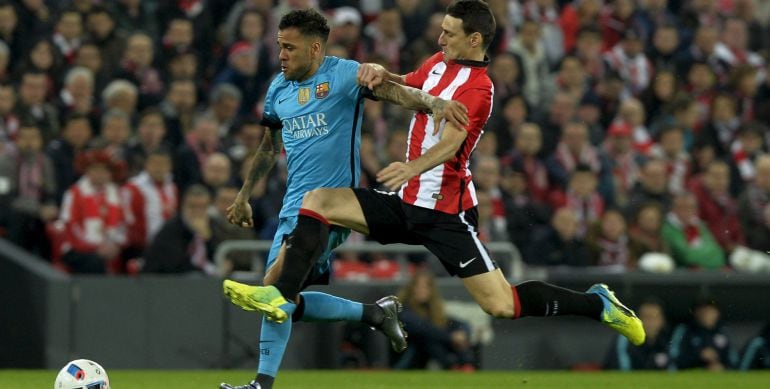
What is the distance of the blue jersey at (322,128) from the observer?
930cm

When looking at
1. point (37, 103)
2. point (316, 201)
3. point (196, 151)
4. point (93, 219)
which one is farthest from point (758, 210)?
point (316, 201)

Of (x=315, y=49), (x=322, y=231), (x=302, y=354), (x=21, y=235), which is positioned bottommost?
(x=302, y=354)

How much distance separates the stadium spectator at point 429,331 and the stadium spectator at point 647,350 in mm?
1284

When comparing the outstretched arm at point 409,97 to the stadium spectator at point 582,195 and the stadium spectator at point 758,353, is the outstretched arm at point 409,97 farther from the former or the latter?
the stadium spectator at point 758,353

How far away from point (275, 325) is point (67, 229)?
485cm

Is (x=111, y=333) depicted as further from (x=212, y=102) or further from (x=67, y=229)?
(x=212, y=102)

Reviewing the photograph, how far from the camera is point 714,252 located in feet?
48.6

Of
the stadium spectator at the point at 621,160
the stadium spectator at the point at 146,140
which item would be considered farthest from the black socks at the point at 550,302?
the stadium spectator at the point at 621,160

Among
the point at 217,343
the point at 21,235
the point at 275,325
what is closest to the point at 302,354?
the point at 217,343

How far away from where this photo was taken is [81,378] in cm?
855

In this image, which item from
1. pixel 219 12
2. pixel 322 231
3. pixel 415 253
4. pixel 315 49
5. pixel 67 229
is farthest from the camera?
pixel 219 12

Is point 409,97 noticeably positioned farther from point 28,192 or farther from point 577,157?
point 577,157

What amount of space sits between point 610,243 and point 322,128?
19.2 feet

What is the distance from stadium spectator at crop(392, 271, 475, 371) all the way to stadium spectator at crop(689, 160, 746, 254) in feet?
9.56
